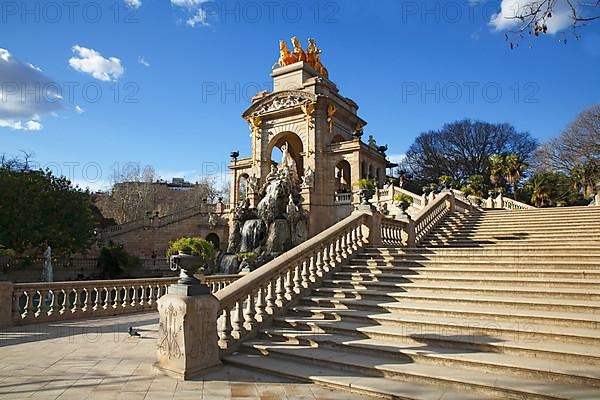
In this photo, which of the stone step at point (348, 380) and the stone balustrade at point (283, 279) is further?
the stone balustrade at point (283, 279)

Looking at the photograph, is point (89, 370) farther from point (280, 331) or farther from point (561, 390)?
point (561, 390)

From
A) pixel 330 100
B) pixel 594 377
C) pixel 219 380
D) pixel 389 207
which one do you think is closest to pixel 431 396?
pixel 594 377

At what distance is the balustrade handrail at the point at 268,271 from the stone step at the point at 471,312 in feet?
2.80

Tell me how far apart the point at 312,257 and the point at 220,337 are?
3227 millimetres

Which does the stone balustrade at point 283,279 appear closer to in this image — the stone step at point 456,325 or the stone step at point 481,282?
the stone step at point 456,325

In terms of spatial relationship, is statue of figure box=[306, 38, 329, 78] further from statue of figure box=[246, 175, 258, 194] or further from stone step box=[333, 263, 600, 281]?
stone step box=[333, 263, 600, 281]

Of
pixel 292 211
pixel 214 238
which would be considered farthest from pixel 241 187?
pixel 292 211

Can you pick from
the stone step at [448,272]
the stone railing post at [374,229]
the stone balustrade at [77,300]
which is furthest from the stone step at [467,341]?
the stone balustrade at [77,300]

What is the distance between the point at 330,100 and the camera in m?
39.3

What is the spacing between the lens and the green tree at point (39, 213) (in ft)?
92.6

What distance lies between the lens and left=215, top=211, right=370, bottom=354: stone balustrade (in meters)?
6.46

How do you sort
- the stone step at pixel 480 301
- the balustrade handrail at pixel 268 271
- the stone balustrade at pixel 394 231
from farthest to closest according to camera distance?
the stone balustrade at pixel 394 231, the balustrade handrail at pixel 268 271, the stone step at pixel 480 301

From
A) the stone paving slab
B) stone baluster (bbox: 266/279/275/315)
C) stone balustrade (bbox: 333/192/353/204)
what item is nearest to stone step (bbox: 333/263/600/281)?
stone baluster (bbox: 266/279/275/315)

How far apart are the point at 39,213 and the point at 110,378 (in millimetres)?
29211
